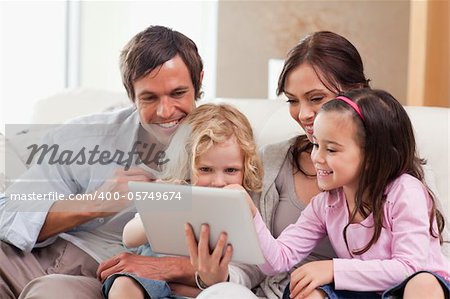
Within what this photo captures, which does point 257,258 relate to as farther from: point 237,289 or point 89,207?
point 89,207

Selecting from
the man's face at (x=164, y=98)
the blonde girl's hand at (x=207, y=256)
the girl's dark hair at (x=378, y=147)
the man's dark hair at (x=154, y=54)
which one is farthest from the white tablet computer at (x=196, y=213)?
the man's dark hair at (x=154, y=54)

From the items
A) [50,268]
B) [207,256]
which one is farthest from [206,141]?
[50,268]

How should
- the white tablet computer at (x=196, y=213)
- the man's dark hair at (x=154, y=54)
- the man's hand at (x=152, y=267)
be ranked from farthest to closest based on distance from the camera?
the man's dark hair at (x=154, y=54) < the man's hand at (x=152, y=267) < the white tablet computer at (x=196, y=213)

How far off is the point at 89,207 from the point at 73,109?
2.64ft

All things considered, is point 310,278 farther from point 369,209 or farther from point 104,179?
point 104,179

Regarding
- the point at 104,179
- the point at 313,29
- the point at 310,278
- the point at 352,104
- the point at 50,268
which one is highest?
the point at 313,29

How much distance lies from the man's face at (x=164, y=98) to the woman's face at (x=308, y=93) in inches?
12.0

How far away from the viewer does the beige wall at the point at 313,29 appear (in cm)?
486

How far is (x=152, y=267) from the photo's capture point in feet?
6.61

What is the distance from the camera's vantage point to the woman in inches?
82.8

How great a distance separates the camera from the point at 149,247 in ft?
7.08

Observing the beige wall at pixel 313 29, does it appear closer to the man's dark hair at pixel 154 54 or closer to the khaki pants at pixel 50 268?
the man's dark hair at pixel 154 54

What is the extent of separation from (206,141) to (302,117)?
25 centimetres

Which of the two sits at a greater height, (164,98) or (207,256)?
(164,98)
